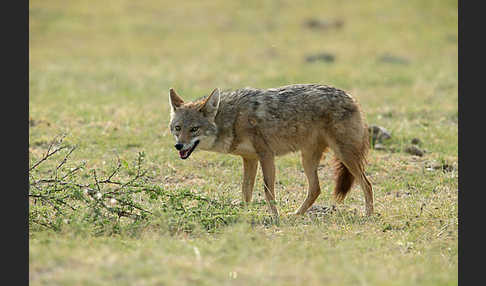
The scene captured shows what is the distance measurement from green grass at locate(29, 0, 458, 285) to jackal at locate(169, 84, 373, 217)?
2.02ft

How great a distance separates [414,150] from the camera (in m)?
11.7

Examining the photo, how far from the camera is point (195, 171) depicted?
427 inches

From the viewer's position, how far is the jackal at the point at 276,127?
29.2 feet

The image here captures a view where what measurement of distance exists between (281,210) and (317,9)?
886 inches

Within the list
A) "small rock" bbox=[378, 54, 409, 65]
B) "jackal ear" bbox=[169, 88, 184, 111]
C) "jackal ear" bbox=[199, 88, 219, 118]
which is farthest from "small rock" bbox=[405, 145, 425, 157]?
"small rock" bbox=[378, 54, 409, 65]

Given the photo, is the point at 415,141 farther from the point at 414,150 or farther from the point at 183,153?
the point at 183,153

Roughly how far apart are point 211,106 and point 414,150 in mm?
4319

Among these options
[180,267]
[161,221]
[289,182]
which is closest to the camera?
[180,267]

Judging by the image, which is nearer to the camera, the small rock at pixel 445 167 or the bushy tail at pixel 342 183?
the bushy tail at pixel 342 183

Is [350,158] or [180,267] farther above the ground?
[350,158]

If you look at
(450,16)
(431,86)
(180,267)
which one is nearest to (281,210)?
(180,267)

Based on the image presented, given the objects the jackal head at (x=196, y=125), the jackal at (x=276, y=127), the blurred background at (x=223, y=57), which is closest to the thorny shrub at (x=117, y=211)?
the jackal head at (x=196, y=125)

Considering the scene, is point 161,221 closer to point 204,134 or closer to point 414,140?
point 204,134

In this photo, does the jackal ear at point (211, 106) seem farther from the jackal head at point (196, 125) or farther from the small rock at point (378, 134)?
the small rock at point (378, 134)
